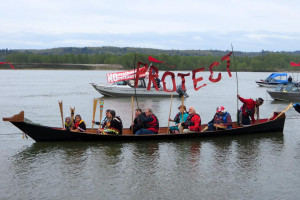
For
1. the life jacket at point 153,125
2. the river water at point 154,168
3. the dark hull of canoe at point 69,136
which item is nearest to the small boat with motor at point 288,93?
the river water at point 154,168

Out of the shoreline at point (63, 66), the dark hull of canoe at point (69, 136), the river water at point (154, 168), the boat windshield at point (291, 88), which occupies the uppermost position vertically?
the shoreline at point (63, 66)

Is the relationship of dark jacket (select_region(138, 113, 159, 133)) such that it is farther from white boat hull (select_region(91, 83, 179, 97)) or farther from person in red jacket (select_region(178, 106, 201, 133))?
white boat hull (select_region(91, 83, 179, 97))

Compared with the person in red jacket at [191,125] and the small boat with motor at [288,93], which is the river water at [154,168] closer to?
the person in red jacket at [191,125]

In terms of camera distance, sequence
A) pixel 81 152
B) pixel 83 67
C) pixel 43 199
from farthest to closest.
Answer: pixel 83 67 < pixel 81 152 < pixel 43 199

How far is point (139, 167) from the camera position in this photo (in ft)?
45.0

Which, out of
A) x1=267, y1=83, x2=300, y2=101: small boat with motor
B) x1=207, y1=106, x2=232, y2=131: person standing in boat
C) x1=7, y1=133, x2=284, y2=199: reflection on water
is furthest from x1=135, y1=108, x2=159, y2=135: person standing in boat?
x1=267, y1=83, x2=300, y2=101: small boat with motor

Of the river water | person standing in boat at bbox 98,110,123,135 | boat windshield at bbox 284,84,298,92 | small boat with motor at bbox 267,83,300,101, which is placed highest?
boat windshield at bbox 284,84,298,92

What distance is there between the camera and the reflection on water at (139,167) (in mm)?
11352

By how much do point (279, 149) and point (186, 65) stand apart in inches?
6528

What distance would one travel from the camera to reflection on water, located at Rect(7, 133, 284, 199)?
11.4 metres

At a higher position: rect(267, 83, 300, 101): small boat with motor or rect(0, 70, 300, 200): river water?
rect(267, 83, 300, 101): small boat with motor

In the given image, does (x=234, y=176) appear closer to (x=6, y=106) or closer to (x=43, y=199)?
(x=43, y=199)

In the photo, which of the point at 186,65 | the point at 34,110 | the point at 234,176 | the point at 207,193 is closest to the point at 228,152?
the point at 234,176

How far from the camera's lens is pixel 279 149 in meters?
16.6
